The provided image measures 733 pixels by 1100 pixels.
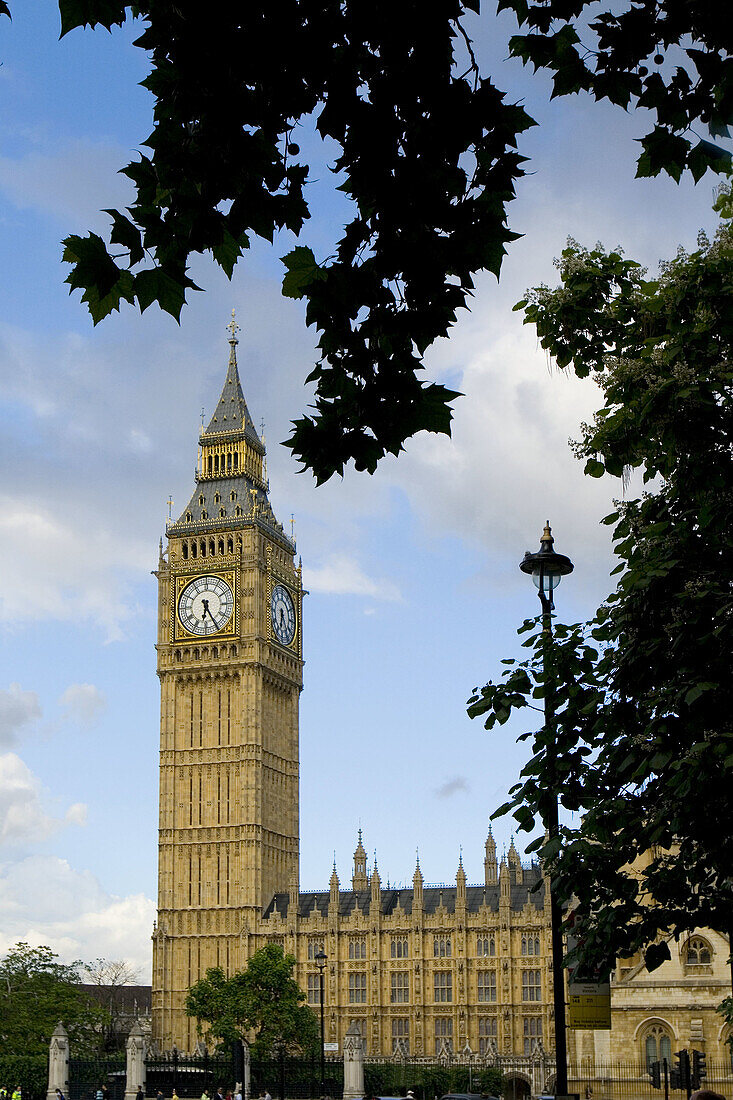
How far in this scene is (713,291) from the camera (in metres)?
12.5

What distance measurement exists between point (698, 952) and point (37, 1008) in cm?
2991

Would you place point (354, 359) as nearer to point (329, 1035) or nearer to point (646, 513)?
point (646, 513)

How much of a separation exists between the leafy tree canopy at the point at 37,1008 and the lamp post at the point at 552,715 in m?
50.3

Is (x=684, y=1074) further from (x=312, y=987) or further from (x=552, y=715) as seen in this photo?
(x=312, y=987)

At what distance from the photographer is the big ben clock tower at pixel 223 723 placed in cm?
8444

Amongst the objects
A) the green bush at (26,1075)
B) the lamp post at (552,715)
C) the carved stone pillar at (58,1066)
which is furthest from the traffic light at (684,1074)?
the green bush at (26,1075)

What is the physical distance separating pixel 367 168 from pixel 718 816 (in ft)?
23.2

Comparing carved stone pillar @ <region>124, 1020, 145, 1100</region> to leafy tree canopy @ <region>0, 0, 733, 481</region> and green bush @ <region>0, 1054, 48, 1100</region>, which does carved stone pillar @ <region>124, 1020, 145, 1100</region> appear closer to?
green bush @ <region>0, 1054, 48, 1100</region>

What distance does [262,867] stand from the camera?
281ft

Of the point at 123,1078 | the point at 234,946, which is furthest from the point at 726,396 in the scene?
the point at 234,946

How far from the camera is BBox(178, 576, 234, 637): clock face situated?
89625 millimetres

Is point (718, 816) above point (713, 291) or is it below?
below

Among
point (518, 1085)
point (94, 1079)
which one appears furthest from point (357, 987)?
point (94, 1079)

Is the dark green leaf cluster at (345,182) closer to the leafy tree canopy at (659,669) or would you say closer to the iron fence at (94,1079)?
the leafy tree canopy at (659,669)
